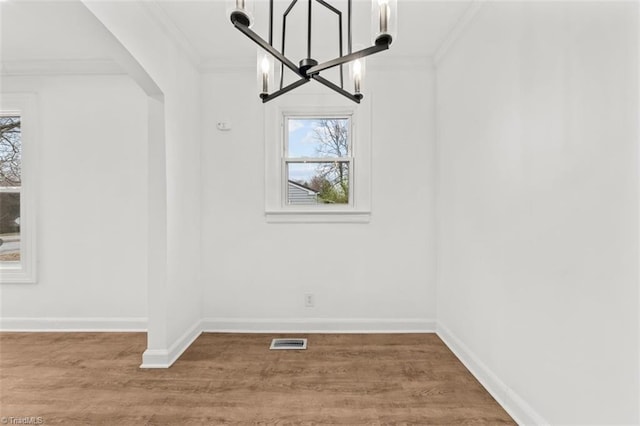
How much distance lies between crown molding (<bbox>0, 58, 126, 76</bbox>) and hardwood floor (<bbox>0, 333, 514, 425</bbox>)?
102 inches

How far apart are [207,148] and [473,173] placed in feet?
7.89

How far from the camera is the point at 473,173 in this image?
7.61 ft

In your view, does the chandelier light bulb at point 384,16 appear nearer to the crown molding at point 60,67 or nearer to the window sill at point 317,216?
the window sill at point 317,216

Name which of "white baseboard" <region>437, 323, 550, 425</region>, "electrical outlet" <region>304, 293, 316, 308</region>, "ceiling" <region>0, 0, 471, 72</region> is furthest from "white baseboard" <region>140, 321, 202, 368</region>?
"white baseboard" <region>437, 323, 550, 425</region>

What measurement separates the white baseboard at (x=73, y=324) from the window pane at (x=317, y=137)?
231 cm

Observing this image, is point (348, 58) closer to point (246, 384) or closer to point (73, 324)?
point (246, 384)

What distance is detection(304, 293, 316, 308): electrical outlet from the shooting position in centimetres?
311

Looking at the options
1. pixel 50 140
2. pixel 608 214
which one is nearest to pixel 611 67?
pixel 608 214

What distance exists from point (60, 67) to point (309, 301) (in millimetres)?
3370

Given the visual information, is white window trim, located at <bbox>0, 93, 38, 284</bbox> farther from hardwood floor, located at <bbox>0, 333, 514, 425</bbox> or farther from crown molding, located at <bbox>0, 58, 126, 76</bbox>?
hardwood floor, located at <bbox>0, 333, 514, 425</bbox>

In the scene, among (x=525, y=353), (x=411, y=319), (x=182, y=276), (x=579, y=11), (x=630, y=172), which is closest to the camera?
(x=630, y=172)

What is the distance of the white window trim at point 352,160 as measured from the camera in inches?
122

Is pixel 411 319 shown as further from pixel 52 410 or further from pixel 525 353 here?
pixel 52 410

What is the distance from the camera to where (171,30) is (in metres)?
2.53
